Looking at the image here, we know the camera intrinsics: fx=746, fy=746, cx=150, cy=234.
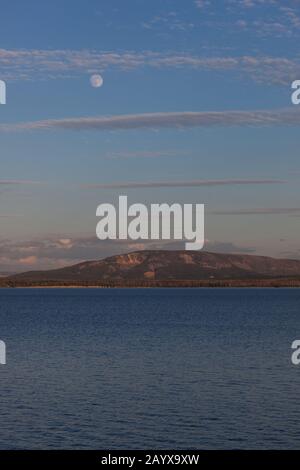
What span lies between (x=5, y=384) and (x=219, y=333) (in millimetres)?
56474

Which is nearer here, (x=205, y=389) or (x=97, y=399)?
(x=97, y=399)

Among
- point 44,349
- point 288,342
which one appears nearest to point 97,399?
point 44,349

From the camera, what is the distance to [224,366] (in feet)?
214

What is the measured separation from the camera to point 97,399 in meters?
48.9

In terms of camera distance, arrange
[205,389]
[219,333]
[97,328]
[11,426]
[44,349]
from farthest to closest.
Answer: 1. [97,328]
2. [219,333]
3. [44,349]
4. [205,389]
5. [11,426]
